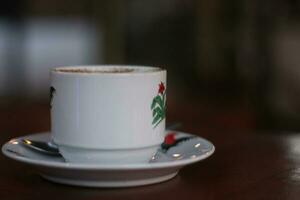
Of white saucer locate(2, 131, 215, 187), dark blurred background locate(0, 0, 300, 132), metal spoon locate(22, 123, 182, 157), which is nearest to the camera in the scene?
white saucer locate(2, 131, 215, 187)

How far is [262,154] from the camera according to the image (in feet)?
2.78

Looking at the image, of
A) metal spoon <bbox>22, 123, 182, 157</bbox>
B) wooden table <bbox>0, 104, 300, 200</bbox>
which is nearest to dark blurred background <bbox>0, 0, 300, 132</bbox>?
wooden table <bbox>0, 104, 300, 200</bbox>

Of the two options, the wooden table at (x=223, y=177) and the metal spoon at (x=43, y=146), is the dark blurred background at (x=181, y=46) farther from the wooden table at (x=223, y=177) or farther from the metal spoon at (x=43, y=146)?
the metal spoon at (x=43, y=146)

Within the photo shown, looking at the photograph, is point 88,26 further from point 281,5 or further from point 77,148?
point 77,148

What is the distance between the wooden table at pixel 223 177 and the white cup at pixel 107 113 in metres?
0.05

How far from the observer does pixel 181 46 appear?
2750 mm

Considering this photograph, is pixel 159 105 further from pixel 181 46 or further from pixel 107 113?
pixel 181 46

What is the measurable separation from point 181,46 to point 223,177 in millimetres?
2081

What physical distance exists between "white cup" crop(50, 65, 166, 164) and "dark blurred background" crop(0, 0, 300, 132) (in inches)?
68.9

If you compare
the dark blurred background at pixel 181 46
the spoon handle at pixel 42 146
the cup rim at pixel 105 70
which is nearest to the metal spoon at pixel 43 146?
the spoon handle at pixel 42 146

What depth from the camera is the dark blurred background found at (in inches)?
102

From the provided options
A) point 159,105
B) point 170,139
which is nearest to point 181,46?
point 170,139

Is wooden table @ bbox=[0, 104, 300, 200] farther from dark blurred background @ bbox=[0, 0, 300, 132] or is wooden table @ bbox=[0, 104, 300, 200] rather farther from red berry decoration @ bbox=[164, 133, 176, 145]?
dark blurred background @ bbox=[0, 0, 300, 132]

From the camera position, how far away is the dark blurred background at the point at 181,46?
2.59m
